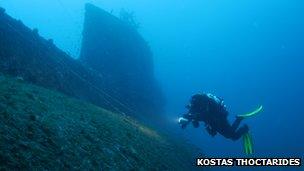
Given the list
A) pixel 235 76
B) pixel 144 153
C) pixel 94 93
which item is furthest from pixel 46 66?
pixel 235 76

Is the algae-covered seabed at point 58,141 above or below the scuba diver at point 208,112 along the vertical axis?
below

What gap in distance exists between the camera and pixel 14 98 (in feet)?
18.5

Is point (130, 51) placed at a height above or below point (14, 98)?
above

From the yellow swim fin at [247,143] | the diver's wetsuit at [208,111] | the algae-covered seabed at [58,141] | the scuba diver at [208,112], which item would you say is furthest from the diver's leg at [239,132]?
the algae-covered seabed at [58,141]

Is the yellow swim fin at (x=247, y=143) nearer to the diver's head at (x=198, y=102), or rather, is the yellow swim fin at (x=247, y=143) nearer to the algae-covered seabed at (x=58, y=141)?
the diver's head at (x=198, y=102)

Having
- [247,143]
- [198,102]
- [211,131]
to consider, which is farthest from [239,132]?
[198,102]

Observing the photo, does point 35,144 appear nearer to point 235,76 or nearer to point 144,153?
point 144,153

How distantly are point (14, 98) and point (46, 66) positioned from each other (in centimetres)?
606

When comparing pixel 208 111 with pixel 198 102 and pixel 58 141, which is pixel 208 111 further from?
pixel 58 141

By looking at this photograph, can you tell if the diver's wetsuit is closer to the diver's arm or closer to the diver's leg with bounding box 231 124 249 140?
the diver's arm

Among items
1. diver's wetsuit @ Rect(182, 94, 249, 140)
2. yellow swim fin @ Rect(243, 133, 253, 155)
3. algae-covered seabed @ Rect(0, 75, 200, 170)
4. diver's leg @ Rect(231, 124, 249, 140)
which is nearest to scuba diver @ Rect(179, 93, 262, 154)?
diver's wetsuit @ Rect(182, 94, 249, 140)

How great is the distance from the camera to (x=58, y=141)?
185 inches

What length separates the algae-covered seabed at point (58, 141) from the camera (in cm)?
382

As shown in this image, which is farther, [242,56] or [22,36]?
[242,56]
